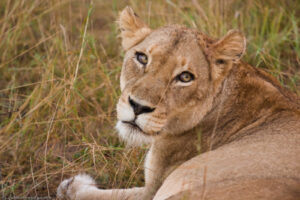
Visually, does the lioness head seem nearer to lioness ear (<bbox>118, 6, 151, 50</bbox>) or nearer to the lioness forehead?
the lioness forehead

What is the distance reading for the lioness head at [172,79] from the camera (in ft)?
11.6

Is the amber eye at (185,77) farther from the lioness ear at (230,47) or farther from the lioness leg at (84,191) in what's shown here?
the lioness leg at (84,191)

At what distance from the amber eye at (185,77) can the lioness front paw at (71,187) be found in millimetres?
1251

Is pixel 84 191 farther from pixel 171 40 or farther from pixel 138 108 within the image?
pixel 171 40

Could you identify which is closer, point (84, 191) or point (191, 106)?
point (191, 106)

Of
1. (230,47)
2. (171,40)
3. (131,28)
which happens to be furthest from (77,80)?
(230,47)

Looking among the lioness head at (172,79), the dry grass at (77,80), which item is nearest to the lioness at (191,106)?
the lioness head at (172,79)

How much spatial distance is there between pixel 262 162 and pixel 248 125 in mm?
793

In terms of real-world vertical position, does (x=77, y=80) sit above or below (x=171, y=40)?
below

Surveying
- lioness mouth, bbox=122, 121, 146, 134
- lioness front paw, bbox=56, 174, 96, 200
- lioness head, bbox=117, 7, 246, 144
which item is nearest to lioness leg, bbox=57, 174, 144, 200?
lioness front paw, bbox=56, 174, 96, 200

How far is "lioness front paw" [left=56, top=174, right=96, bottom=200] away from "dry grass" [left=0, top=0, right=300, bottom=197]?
0.34 feet

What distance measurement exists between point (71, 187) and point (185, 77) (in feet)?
4.69

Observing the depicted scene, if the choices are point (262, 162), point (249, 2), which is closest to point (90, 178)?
point (262, 162)

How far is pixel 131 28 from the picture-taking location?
14.0ft
